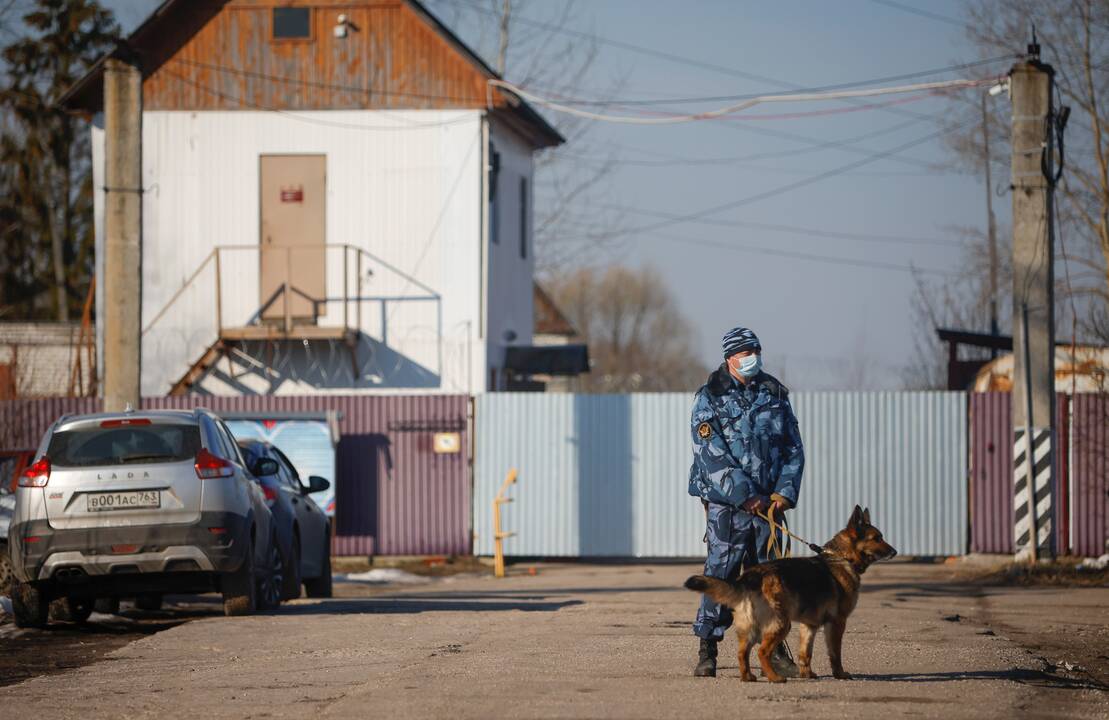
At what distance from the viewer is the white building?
28.7 m

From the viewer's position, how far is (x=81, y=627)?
13.6 m

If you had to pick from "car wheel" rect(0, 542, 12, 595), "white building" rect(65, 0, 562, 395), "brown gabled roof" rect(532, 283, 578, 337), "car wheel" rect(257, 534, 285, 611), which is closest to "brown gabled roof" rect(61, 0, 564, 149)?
"white building" rect(65, 0, 562, 395)

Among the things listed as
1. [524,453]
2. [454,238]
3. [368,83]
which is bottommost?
[524,453]

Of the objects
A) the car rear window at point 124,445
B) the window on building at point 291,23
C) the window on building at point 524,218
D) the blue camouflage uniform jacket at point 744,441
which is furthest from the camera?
the window on building at point 524,218

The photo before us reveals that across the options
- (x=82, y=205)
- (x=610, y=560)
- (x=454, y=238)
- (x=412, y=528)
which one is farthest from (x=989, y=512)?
(x=82, y=205)

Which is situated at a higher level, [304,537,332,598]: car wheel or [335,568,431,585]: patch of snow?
[304,537,332,598]: car wheel

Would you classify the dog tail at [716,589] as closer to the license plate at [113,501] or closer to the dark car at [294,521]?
the license plate at [113,501]

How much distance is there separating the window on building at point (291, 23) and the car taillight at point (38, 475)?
57.6 feet

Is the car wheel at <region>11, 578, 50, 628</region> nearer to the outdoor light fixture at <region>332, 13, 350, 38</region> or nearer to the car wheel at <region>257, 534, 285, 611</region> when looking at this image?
the car wheel at <region>257, 534, 285, 611</region>

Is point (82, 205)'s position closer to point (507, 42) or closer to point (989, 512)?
point (507, 42)

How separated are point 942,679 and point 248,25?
2296 centimetres

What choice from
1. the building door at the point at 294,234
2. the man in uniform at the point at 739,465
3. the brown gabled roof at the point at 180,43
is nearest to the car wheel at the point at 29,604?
the man in uniform at the point at 739,465

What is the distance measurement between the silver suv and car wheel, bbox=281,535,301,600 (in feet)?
7.26

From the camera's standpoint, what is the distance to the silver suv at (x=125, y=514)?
12.6m
